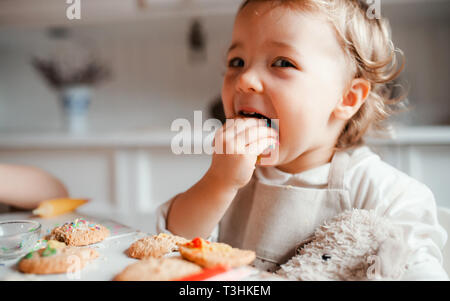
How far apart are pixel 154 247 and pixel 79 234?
0.14 meters

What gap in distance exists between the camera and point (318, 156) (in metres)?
0.81

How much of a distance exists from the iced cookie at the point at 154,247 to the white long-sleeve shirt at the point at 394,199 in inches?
10.6

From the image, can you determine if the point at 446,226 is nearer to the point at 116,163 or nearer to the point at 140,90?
the point at 116,163

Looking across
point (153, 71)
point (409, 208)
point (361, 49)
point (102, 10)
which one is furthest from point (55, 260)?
point (153, 71)

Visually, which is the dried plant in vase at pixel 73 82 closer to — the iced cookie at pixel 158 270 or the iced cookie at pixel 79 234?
the iced cookie at pixel 79 234

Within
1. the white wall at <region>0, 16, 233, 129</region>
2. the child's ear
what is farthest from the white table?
the white wall at <region>0, 16, 233, 129</region>

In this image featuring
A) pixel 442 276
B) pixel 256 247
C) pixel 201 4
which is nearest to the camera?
pixel 442 276

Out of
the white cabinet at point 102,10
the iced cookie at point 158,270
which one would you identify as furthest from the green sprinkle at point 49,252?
the white cabinet at point 102,10

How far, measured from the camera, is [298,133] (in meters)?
0.73

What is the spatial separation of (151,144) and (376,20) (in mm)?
1319

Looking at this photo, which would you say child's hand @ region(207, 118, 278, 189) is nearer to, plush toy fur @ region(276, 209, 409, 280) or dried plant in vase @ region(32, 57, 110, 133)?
plush toy fur @ region(276, 209, 409, 280)

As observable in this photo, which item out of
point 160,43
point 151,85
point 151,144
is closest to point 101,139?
point 151,144

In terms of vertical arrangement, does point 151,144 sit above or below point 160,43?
below

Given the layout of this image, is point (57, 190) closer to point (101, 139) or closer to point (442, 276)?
point (442, 276)
